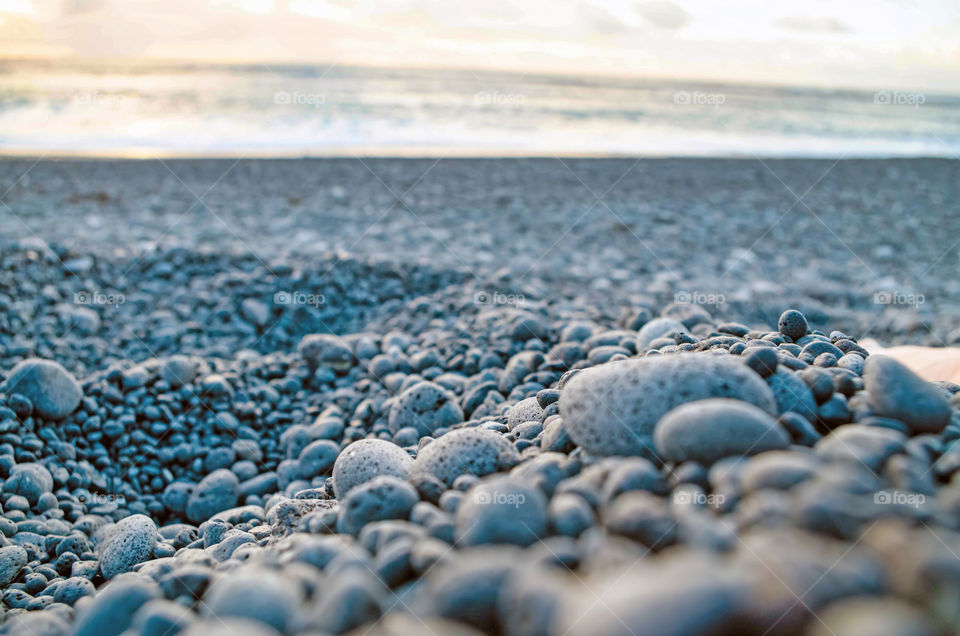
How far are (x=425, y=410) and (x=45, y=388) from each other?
6.63 feet

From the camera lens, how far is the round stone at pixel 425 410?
311cm

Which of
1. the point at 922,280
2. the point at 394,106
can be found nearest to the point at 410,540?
the point at 922,280

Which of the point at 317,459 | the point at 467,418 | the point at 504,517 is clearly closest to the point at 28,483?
the point at 317,459

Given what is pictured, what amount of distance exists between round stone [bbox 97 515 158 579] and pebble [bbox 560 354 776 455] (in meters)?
1.78

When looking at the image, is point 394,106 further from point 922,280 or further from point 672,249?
point 922,280

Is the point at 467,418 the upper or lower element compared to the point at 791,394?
lower

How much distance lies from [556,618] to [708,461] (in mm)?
644

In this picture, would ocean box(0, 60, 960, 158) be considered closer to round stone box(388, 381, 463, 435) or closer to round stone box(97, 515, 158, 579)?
round stone box(388, 381, 463, 435)

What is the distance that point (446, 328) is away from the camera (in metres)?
4.36

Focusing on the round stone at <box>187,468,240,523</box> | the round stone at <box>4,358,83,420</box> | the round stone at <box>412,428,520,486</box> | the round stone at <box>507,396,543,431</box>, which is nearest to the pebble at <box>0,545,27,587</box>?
the round stone at <box>187,468,240,523</box>

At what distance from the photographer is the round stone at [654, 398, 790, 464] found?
60.9 inches

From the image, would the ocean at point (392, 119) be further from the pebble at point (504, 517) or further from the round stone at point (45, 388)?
the round stone at point (45, 388)

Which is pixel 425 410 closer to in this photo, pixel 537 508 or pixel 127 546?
pixel 127 546

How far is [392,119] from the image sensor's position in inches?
598
